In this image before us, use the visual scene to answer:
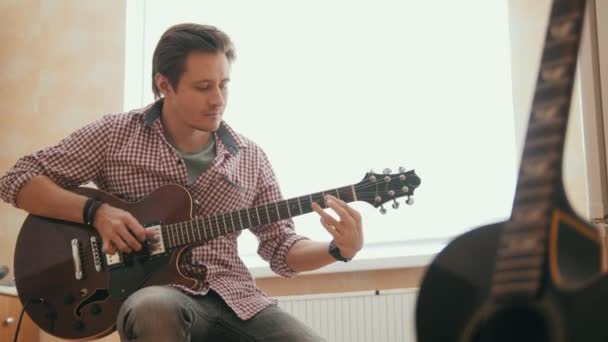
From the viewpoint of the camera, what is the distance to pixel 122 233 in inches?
71.5

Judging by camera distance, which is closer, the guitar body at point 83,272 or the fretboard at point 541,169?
the fretboard at point 541,169

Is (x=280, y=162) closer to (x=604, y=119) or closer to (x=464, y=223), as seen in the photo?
(x=464, y=223)

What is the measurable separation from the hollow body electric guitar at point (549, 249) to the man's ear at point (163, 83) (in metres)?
1.54

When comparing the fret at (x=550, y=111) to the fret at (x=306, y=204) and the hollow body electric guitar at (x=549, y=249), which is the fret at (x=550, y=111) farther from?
the fret at (x=306, y=204)

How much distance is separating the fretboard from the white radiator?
6.57 feet

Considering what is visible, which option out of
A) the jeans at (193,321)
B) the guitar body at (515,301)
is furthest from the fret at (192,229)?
the guitar body at (515,301)

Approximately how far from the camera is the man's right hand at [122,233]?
182 cm

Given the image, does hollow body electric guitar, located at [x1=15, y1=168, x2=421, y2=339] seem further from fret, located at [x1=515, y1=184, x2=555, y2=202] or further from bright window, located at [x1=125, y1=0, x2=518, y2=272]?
fret, located at [x1=515, y1=184, x2=555, y2=202]

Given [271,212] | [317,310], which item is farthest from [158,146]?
[317,310]

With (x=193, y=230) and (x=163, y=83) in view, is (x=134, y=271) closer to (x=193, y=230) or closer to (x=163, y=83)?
(x=193, y=230)

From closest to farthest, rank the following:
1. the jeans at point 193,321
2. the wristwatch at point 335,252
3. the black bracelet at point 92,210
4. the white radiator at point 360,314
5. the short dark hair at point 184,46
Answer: the jeans at point 193,321 → the wristwatch at point 335,252 → the black bracelet at point 92,210 → the short dark hair at point 184,46 → the white radiator at point 360,314

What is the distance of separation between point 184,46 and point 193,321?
77 centimetres

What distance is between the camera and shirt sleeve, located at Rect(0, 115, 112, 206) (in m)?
1.99

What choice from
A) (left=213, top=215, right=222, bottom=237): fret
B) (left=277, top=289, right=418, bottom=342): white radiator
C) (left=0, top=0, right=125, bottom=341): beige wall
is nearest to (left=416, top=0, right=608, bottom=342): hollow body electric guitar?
(left=213, top=215, right=222, bottom=237): fret
